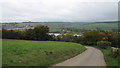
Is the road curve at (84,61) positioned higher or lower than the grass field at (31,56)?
lower

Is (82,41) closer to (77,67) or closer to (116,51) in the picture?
(116,51)

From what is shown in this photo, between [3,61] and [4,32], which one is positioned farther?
[4,32]

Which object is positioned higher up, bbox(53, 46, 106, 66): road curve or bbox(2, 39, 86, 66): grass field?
bbox(2, 39, 86, 66): grass field

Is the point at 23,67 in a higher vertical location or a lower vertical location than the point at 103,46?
higher

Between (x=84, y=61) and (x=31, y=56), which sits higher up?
(x=31, y=56)

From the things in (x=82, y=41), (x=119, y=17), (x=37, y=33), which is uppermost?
(x=119, y=17)

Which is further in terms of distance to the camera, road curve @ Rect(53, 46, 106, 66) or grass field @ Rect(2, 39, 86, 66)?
road curve @ Rect(53, 46, 106, 66)

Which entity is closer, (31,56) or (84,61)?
(31,56)

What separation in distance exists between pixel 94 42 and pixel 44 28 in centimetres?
2298

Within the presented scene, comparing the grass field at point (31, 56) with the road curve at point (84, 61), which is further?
the road curve at point (84, 61)

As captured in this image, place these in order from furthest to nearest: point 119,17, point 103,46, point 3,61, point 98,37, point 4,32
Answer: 1. point 98,37
2. point 4,32
3. point 103,46
4. point 119,17
5. point 3,61

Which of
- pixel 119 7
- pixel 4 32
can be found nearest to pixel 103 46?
pixel 119 7

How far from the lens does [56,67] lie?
47.3 ft

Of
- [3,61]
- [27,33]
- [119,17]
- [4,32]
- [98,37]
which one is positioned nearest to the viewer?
[3,61]
